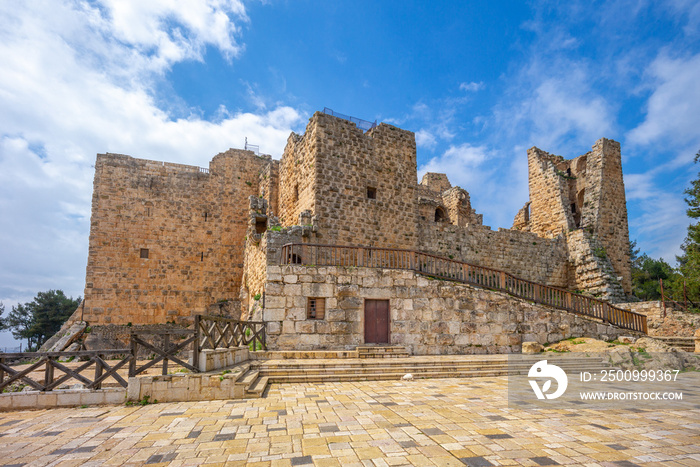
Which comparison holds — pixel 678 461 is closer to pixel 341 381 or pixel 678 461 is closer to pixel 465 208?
pixel 341 381

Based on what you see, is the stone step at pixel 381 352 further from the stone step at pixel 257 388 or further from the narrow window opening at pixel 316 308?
the stone step at pixel 257 388

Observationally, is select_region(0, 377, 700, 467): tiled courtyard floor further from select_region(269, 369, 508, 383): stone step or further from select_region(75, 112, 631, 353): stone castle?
select_region(75, 112, 631, 353): stone castle

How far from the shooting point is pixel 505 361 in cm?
1045

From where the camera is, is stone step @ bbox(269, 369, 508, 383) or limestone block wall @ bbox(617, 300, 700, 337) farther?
limestone block wall @ bbox(617, 300, 700, 337)

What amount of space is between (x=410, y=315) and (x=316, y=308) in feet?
9.48

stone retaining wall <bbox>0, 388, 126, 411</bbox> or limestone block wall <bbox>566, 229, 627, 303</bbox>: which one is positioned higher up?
limestone block wall <bbox>566, 229, 627, 303</bbox>

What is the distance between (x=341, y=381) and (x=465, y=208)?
60.0ft

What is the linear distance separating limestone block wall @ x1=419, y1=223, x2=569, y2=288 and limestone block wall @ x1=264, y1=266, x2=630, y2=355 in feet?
16.5

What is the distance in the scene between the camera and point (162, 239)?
18.1 meters

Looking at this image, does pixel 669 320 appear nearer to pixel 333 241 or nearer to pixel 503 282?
pixel 503 282

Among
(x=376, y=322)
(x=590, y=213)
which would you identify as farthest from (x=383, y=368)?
(x=590, y=213)

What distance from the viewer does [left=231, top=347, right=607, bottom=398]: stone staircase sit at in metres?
8.64

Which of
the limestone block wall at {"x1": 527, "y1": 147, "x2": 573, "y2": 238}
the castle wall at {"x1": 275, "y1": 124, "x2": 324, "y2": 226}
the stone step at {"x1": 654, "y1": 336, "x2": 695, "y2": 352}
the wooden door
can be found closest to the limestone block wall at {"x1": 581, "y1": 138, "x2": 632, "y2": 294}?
the limestone block wall at {"x1": 527, "y1": 147, "x2": 573, "y2": 238}

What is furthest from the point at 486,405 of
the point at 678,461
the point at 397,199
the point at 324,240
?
the point at 397,199
